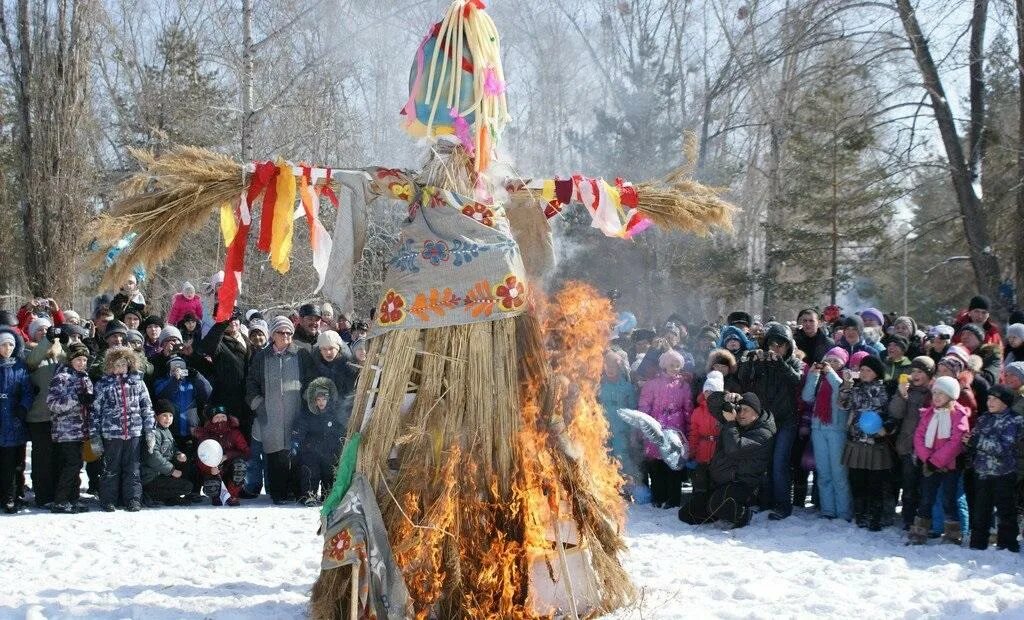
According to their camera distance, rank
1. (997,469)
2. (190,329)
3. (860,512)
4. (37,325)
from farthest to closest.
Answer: (37,325) → (190,329) → (860,512) → (997,469)

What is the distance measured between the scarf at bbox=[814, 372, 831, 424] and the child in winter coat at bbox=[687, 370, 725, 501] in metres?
0.76

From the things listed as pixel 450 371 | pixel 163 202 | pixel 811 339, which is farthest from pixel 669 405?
pixel 163 202

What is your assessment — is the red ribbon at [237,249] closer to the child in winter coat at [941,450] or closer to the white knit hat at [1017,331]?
the child in winter coat at [941,450]

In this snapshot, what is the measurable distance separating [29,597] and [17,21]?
13.2 meters

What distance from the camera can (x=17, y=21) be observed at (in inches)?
601

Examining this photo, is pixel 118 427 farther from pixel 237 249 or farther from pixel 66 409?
pixel 237 249

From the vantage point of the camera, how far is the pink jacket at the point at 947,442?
6781 millimetres

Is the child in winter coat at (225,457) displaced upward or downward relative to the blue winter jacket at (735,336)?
downward

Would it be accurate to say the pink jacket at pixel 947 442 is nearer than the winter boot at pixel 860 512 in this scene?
Yes

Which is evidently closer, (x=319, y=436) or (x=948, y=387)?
(x=948, y=387)

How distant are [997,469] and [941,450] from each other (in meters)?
0.40

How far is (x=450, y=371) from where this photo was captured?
4.35 m

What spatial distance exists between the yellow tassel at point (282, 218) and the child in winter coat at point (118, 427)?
3.92 m

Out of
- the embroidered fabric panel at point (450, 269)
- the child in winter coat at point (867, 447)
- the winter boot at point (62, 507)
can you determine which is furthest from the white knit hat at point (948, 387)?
the winter boot at point (62, 507)
